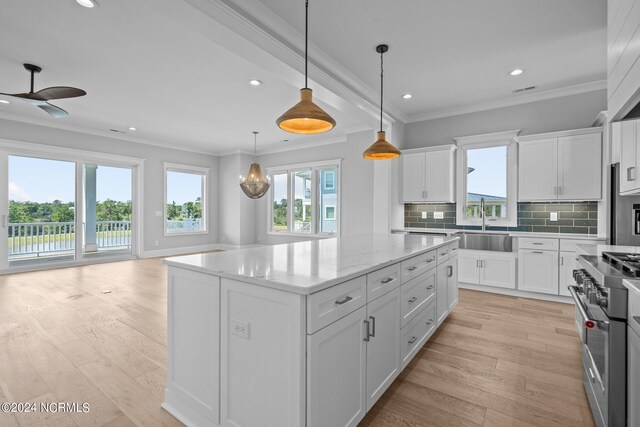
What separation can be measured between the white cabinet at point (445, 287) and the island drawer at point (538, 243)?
4.83ft

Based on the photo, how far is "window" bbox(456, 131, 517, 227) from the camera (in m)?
4.65

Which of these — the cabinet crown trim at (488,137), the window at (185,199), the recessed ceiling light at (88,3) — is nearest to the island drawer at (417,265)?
the cabinet crown trim at (488,137)

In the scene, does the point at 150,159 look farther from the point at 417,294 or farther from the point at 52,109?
the point at 417,294

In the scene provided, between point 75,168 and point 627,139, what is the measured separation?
27.8ft

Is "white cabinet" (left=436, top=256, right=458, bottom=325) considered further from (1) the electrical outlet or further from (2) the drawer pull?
(1) the electrical outlet

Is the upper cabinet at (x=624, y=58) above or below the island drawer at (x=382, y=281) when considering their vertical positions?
above

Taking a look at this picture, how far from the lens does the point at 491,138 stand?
15.6 ft

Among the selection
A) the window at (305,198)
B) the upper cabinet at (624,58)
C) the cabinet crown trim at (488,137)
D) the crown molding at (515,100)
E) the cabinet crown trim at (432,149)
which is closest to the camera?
the upper cabinet at (624,58)

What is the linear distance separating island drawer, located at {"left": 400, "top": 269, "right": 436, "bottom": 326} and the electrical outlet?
1.09 metres

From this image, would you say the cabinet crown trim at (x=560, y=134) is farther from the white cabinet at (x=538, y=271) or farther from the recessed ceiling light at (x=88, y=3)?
the recessed ceiling light at (x=88, y=3)

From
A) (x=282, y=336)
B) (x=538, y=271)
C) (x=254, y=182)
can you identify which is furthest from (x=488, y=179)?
(x=282, y=336)

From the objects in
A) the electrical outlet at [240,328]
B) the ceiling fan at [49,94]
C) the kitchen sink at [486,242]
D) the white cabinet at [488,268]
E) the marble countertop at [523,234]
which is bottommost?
the white cabinet at [488,268]

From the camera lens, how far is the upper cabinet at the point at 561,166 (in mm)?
3898

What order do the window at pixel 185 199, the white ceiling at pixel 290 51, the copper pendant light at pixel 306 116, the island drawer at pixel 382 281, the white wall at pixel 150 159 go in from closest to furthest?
the island drawer at pixel 382 281 → the copper pendant light at pixel 306 116 → the white ceiling at pixel 290 51 → the white wall at pixel 150 159 → the window at pixel 185 199
